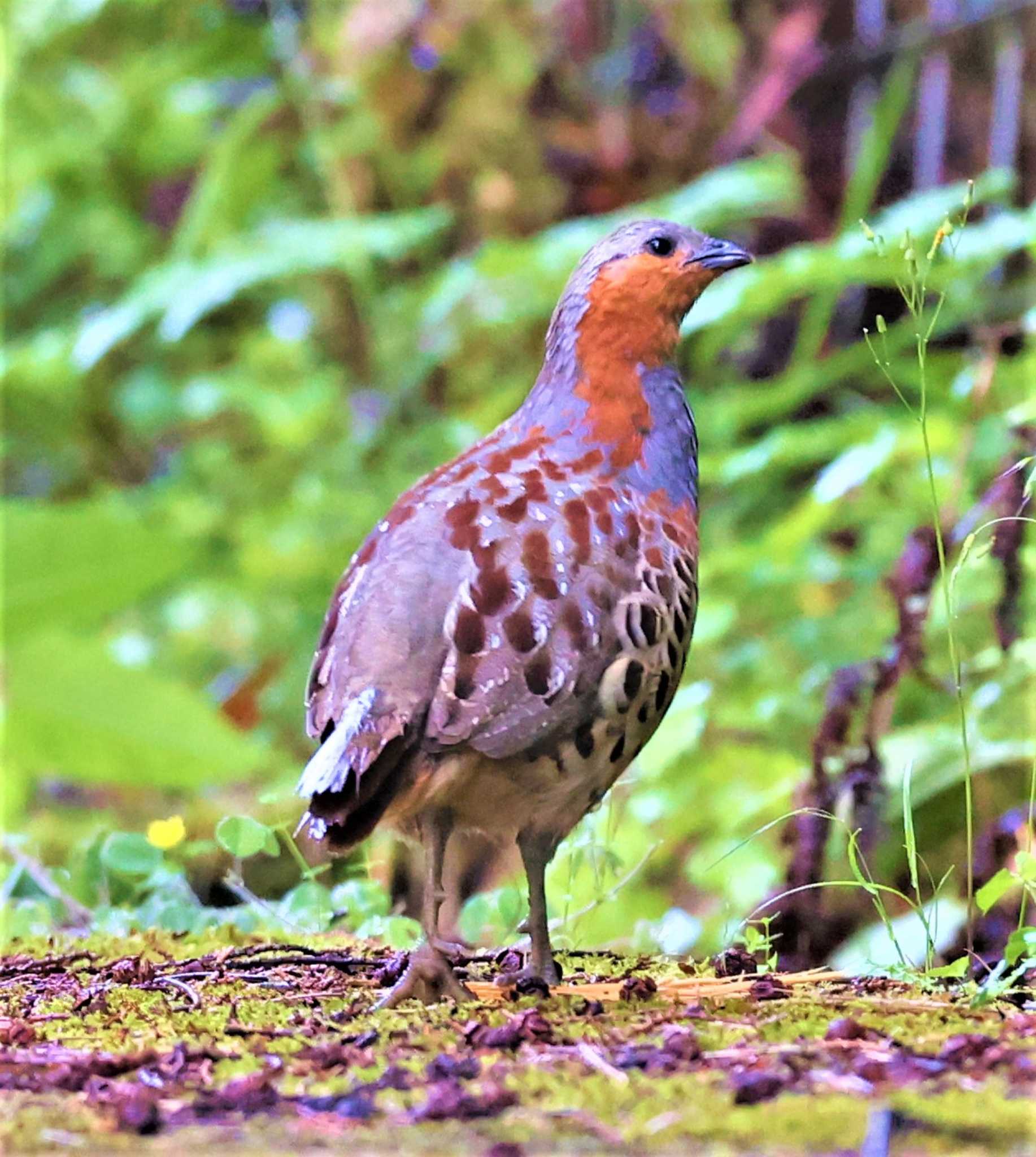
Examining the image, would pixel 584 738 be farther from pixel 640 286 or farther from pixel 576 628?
pixel 640 286

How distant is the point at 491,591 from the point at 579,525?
0.20 meters

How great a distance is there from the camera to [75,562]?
518 cm

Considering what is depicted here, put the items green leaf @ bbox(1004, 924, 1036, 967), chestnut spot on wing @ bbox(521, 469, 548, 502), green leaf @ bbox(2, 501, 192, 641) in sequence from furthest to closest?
green leaf @ bbox(2, 501, 192, 641)
chestnut spot on wing @ bbox(521, 469, 548, 502)
green leaf @ bbox(1004, 924, 1036, 967)

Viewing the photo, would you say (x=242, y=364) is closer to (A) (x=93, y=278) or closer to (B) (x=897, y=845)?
(A) (x=93, y=278)

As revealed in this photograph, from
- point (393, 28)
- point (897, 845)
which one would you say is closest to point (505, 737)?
point (897, 845)

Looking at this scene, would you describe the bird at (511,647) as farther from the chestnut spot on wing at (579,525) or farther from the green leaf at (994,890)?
the green leaf at (994,890)

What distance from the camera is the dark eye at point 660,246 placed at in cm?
272

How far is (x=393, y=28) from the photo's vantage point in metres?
6.84

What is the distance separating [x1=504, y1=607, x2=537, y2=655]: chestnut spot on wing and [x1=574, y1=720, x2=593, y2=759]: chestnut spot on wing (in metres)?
0.15

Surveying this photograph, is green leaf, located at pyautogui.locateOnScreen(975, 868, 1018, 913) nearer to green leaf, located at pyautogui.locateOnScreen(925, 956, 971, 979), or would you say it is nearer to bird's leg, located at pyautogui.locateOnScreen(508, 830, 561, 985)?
green leaf, located at pyautogui.locateOnScreen(925, 956, 971, 979)

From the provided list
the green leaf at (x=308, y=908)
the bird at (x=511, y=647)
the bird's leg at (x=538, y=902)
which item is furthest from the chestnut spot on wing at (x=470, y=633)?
the green leaf at (x=308, y=908)

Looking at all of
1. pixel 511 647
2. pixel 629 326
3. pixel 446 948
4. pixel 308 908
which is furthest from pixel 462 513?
pixel 308 908

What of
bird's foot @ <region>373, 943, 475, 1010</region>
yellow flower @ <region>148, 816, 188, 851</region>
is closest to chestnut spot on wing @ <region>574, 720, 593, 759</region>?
bird's foot @ <region>373, 943, 475, 1010</region>

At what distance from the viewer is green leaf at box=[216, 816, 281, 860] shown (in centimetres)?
262
